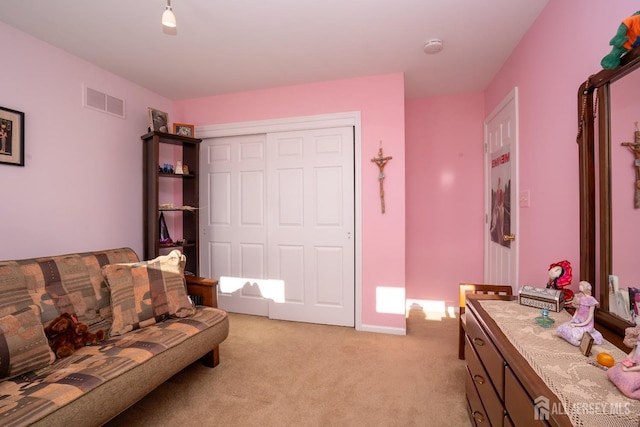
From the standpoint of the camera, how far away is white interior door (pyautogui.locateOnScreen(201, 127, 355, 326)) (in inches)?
118

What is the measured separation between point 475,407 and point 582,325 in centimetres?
72

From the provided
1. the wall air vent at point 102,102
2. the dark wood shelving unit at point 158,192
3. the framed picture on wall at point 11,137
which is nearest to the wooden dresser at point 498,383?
the dark wood shelving unit at point 158,192

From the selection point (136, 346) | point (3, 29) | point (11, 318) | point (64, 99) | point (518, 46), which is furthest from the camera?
point (64, 99)

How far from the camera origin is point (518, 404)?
919mm

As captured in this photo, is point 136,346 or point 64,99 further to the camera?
point 64,99

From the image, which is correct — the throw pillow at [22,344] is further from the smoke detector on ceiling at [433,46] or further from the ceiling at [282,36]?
the smoke detector on ceiling at [433,46]

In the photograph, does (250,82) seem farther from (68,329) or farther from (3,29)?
(68,329)

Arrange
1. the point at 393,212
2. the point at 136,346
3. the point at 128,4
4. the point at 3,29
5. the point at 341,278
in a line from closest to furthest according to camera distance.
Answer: the point at 136,346 < the point at 128,4 < the point at 3,29 < the point at 393,212 < the point at 341,278

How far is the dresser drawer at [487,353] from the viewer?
109cm

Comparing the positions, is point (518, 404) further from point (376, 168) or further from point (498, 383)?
point (376, 168)

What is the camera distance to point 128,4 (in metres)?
1.86

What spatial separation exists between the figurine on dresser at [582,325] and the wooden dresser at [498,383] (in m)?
0.21

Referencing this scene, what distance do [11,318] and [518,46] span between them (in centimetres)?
371

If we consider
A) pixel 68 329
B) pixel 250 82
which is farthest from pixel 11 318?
pixel 250 82
